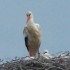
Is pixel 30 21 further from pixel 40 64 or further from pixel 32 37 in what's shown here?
pixel 40 64

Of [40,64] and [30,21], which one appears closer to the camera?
[40,64]

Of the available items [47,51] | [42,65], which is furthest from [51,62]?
[47,51]

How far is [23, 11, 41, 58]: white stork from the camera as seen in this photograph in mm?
19141

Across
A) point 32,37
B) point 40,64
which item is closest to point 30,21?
point 32,37

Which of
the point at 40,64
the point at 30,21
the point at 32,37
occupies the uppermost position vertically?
the point at 30,21

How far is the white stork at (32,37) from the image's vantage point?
1914 cm

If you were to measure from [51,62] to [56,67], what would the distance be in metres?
0.33

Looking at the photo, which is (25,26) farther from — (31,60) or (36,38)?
(31,60)

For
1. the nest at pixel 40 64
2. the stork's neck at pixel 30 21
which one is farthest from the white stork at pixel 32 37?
the nest at pixel 40 64

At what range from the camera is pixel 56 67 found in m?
16.9

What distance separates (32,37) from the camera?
1930 centimetres

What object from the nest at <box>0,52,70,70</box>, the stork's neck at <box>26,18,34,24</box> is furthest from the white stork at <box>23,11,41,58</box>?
the nest at <box>0,52,70,70</box>

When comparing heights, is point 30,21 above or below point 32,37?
above

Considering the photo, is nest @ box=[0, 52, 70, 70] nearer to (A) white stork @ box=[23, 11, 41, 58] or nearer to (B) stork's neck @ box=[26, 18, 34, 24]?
(A) white stork @ box=[23, 11, 41, 58]
